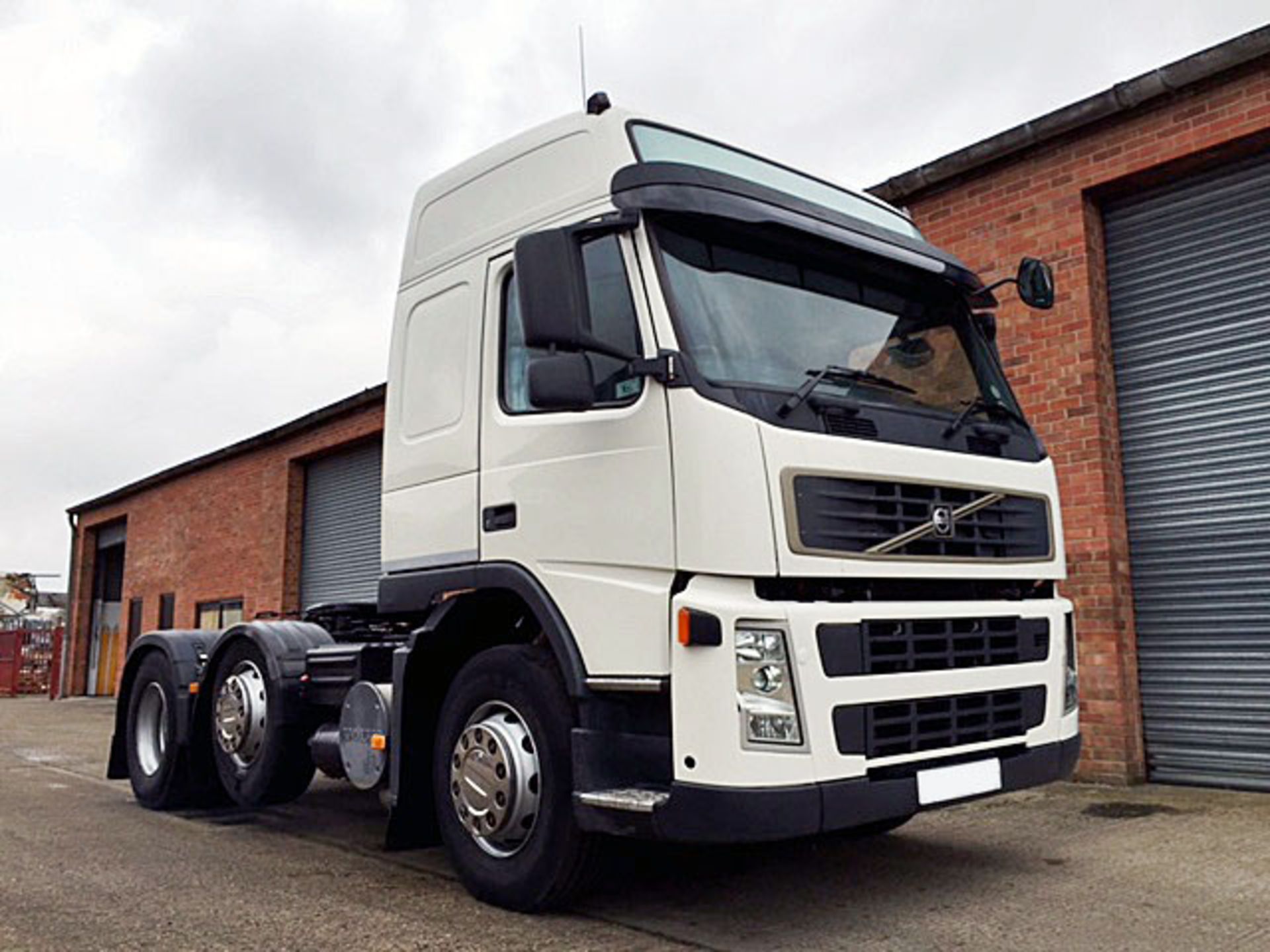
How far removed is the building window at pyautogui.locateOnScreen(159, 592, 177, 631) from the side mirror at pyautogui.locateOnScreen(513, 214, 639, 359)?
19720mm

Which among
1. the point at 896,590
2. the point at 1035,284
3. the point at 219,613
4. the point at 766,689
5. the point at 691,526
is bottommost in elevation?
the point at 766,689

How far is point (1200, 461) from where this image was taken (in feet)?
24.3

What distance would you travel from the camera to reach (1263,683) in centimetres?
696

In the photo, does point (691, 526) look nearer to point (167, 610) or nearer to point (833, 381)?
point (833, 381)

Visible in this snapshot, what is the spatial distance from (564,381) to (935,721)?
1781 millimetres

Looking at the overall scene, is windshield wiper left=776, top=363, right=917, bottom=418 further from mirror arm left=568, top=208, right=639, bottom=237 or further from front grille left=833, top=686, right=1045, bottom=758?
front grille left=833, top=686, right=1045, bottom=758

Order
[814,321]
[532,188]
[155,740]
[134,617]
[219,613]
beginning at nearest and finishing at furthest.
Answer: [814,321] → [532,188] → [155,740] → [219,613] → [134,617]

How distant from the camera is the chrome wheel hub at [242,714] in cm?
616

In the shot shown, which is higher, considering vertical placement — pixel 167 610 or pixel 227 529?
pixel 227 529

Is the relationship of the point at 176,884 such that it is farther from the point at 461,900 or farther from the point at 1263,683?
the point at 1263,683

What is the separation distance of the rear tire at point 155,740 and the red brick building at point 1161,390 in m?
5.80

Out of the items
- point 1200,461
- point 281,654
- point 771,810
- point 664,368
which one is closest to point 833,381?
point 664,368

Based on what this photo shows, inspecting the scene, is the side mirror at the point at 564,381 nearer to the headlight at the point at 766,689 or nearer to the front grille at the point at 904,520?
the front grille at the point at 904,520

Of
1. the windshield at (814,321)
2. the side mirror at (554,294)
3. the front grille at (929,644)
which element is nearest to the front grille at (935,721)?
the front grille at (929,644)
